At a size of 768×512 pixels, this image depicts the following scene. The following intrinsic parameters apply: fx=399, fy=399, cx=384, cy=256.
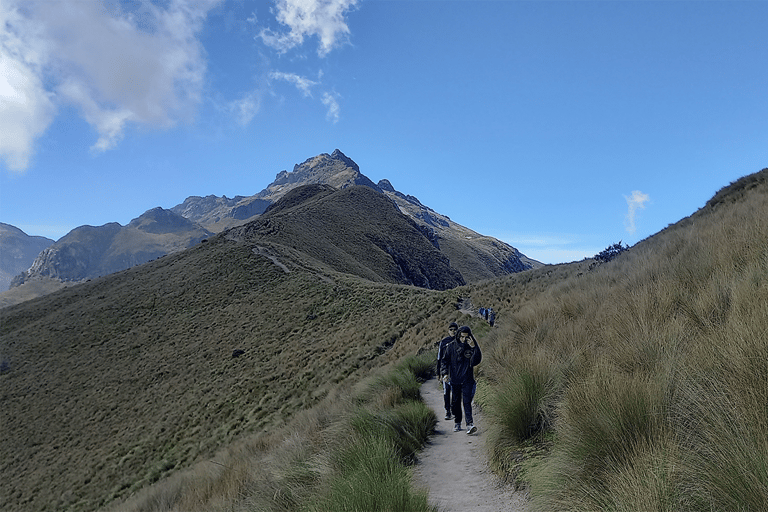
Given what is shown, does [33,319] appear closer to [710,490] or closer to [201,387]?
[201,387]

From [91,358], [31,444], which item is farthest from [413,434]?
[91,358]

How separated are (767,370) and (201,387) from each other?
104 feet

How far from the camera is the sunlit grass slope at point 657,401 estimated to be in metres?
2.25

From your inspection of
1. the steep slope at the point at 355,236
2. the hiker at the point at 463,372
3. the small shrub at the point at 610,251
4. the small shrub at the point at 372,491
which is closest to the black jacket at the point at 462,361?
the hiker at the point at 463,372

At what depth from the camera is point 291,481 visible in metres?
4.56

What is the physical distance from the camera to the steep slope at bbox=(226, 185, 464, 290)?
69.3m

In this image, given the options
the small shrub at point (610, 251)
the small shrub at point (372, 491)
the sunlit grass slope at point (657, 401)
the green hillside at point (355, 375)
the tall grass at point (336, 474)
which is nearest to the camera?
the sunlit grass slope at point (657, 401)

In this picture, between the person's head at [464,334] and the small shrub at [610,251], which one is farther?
the small shrub at [610,251]

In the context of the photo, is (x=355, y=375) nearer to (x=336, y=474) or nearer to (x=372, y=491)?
(x=336, y=474)

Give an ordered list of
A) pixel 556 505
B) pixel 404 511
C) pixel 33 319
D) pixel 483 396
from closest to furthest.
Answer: pixel 556 505 < pixel 404 511 < pixel 483 396 < pixel 33 319

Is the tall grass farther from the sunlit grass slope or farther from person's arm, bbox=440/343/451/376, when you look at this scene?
the sunlit grass slope

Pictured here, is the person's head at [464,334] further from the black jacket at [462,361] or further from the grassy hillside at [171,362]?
the grassy hillside at [171,362]

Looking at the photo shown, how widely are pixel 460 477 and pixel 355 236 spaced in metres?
85.3

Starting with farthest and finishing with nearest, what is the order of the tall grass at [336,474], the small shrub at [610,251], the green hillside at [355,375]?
the small shrub at [610,251], the tall grass at [336,474], the green hillside at [355,375]
